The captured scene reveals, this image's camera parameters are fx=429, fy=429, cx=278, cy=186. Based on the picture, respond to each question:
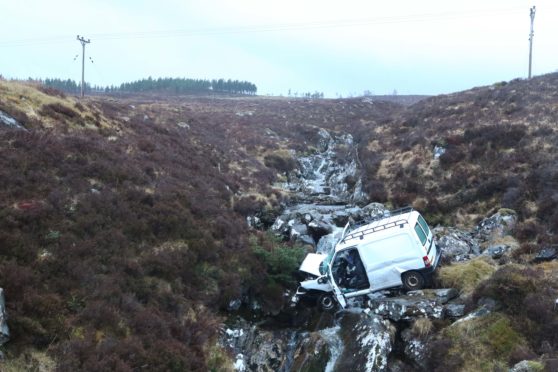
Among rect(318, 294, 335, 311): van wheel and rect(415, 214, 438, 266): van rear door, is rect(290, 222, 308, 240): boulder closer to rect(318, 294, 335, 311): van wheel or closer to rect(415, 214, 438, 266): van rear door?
rect(318, 294, 335, 311): van wheel

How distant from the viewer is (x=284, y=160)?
38.3m

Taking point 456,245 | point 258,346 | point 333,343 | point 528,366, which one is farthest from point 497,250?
point 258,346

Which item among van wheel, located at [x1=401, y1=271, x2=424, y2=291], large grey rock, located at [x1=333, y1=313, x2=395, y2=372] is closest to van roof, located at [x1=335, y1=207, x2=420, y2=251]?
van wheel, located at [x1=401, y1=271, x2=424, y2=291]

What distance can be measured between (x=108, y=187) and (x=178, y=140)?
12211 mm

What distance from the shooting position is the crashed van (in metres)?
13.1

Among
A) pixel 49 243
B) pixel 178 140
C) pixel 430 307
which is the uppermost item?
pixel 178 140

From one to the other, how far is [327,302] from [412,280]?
2.80 m

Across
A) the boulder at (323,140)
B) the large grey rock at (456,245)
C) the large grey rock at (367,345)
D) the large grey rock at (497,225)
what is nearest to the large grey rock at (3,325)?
the large grey rock at (367,345)

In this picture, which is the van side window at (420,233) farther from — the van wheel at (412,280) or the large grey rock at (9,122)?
the large grey rock at (9,122)

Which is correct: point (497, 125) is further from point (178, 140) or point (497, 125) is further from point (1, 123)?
point (1, 123)

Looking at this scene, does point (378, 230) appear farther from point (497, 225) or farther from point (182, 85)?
point (182, 85)

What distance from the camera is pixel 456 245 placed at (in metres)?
16.4

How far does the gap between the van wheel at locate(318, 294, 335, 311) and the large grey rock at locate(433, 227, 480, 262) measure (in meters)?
4.57

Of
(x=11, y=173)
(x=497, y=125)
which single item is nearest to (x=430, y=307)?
(x=11, y=173)
